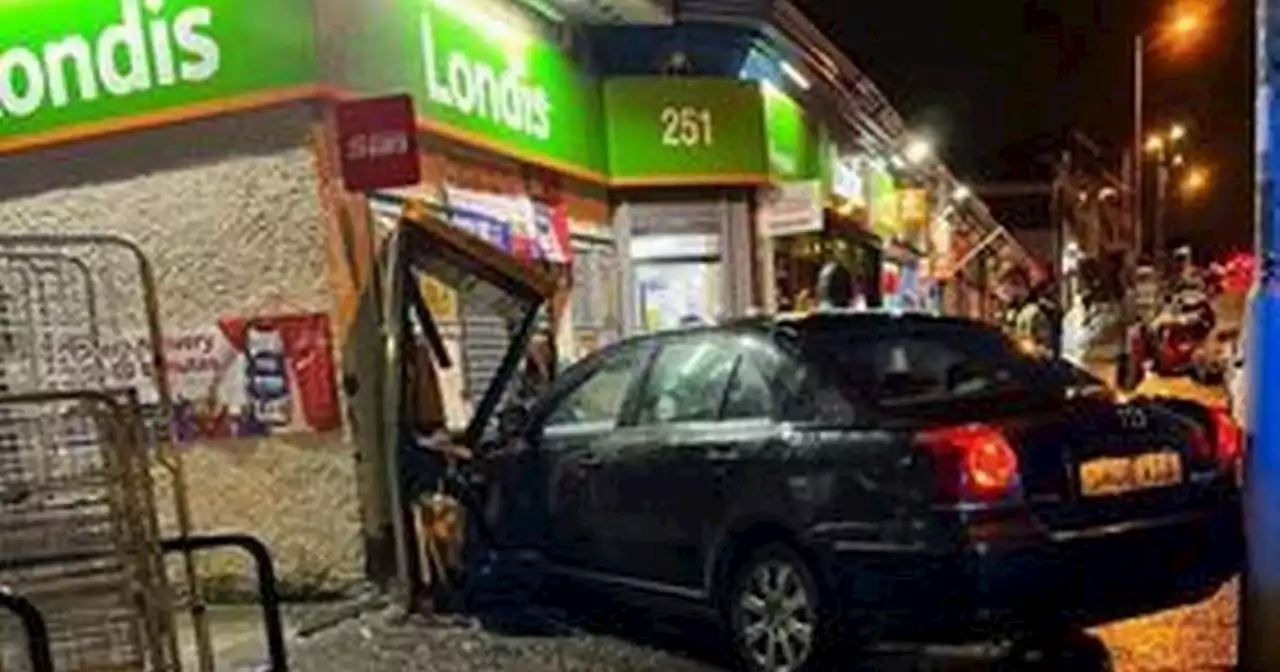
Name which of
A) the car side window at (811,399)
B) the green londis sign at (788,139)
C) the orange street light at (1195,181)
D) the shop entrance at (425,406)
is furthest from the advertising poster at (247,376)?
the orange street light at (1195,181)

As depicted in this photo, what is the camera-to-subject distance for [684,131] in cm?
1478

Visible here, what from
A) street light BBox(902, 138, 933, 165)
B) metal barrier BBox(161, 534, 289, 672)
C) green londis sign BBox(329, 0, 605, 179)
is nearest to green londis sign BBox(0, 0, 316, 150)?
green londis sign BBox(329, 0, 605, 179)

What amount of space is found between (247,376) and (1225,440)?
18.4 ft

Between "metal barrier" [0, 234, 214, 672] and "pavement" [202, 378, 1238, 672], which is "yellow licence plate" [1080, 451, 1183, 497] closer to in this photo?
"pavement" [202, 378, 1238, 672]

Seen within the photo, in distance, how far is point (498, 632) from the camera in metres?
7.82

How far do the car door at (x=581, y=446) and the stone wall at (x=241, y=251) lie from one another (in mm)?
1538

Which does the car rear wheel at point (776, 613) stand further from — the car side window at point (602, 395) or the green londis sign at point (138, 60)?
the green londis sign at point (138, 60)

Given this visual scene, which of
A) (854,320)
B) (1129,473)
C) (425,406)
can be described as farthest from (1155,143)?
(1129,473)

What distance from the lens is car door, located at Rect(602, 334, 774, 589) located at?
6.65 meters

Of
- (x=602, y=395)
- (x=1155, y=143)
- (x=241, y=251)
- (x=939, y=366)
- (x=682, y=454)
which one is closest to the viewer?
(x=939, y=366)

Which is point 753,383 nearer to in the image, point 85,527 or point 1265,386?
point 1265,386

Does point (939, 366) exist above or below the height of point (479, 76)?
below

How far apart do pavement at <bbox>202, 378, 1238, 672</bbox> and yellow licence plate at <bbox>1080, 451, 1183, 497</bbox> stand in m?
0.84

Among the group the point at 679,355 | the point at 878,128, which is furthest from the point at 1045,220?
the point at 679,355
